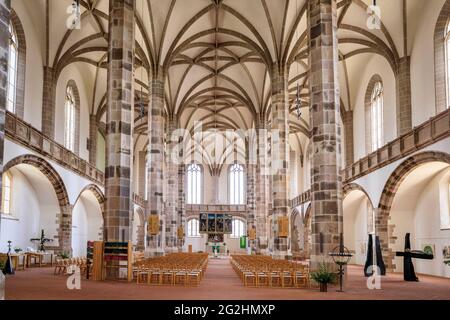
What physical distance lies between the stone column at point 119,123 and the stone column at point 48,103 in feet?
29.7

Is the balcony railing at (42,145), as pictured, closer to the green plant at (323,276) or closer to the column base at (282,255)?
the column base at (282,255)

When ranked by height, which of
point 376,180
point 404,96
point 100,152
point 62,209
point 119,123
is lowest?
point 62,209

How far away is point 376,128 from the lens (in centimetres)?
2928

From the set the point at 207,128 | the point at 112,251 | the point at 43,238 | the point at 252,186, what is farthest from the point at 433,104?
the point at 207,128

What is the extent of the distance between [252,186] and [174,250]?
38.8ft

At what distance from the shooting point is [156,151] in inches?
1153

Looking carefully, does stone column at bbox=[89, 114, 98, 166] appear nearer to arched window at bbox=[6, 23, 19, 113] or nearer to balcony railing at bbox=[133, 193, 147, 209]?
balcony railing at bbox=[133, 193, 147, 209]

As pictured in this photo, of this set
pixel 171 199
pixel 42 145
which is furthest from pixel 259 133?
pixel 42 145

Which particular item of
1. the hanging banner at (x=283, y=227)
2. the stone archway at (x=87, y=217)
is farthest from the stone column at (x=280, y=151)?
the stone archway at (x=87, y=217)

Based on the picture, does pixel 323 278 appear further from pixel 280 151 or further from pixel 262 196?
pixel 262 196

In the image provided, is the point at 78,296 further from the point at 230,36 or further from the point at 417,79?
the point at 230,36

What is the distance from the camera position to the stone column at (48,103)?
84.5 ft

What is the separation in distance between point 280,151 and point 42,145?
12130 millimetres

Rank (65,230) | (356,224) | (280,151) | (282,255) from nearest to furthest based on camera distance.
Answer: (280,151), (282,255), (65,230), (356,224)
